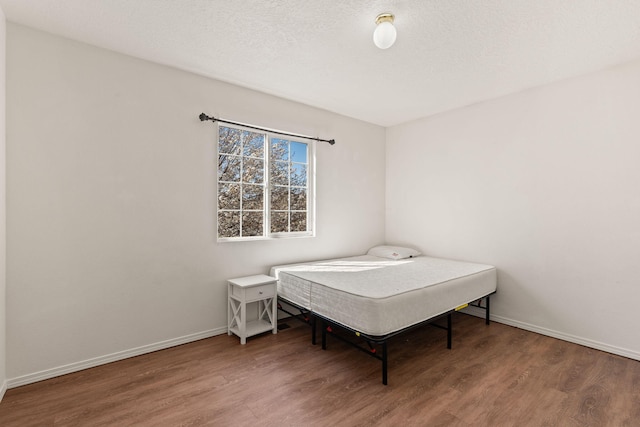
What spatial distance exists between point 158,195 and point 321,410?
2.21 m

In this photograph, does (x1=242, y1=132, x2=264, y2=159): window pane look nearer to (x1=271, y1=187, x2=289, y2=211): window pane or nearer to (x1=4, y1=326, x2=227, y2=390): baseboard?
(x1=271, y1=187, x2=289, y2=211): window pane

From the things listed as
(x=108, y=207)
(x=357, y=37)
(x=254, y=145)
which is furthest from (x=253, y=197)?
(x=357, y=37)

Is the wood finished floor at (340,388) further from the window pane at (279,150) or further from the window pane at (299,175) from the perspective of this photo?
the window pane at (279,150)

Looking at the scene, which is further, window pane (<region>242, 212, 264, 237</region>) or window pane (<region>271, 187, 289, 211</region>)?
window pane (<region>271, 187, 289, 211</region>)

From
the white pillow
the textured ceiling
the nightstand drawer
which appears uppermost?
the textured ceiling

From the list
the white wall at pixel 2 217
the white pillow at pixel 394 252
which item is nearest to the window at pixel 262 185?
the white pillow at pixel 394 252

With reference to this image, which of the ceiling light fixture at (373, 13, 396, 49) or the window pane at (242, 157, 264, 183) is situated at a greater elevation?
the ceiling light fixture at (373, 13, 396, 49)

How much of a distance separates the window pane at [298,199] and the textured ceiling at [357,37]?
122cm

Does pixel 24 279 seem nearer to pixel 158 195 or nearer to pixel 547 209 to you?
pixel 158 195

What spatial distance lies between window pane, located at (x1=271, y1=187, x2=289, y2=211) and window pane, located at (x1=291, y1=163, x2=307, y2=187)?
0.56 ft

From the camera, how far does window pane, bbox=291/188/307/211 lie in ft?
12.5

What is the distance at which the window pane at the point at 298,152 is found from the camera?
3.80 metres

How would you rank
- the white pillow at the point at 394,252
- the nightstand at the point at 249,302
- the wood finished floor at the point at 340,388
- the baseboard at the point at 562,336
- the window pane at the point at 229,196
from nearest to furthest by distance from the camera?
1. the wood finished floor at the point at 340,388
2. the baseboard at the point at 562,336
3. the nightstand at the point at 249,302
4. the window pane at the point at 229,196
5. the white pillow at the point at 394,252

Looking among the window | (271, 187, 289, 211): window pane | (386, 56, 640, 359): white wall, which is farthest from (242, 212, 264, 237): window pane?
(386, 56, 640, 359): white wall
